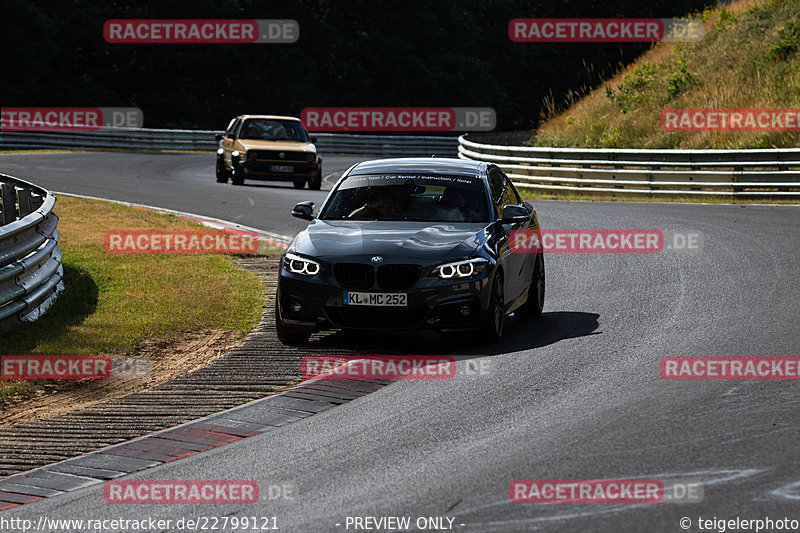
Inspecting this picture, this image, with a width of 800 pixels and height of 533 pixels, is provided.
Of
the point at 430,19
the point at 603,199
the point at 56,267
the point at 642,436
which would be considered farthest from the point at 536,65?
the point at 642,436

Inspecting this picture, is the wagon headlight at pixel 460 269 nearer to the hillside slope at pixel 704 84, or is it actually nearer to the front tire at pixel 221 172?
the front tire at pixel 221 172

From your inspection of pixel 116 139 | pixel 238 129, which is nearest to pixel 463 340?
pixel 238 129

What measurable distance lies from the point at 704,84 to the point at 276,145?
12906 mm

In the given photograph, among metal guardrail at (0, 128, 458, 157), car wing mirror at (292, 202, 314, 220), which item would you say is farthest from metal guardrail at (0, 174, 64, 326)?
metal guardrail at (0, 128, 458, 157)

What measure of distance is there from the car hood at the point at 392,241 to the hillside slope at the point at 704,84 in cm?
1985

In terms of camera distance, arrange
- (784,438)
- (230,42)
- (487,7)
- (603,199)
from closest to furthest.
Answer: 1. (784,438)
2. (603,199)
3. (230,42)
4. (487,7)

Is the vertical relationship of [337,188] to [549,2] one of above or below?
below

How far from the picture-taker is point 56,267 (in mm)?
12547

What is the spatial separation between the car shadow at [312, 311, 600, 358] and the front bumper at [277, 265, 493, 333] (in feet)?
0.73

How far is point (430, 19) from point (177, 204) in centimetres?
4186

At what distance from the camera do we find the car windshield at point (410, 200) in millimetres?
11289

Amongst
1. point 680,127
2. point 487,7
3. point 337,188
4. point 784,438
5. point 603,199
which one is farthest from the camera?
point 487,7

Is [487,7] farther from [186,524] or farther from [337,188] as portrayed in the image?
[186,524]

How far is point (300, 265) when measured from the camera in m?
10.4
